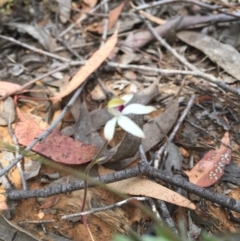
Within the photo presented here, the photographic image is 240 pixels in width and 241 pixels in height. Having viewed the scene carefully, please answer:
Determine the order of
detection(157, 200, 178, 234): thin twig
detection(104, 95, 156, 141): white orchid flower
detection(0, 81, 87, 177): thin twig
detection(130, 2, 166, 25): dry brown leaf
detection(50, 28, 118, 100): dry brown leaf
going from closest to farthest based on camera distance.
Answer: detection(104, 95, 156, 141): white orchid flower → detection(157, 200, 178, 234): thin twig → detection(0, 81, 87, 177): thin twig → detection(50, 28, 118, 100): dry brown leaf → detection(130, 2, 166, 25): dry brown leaf

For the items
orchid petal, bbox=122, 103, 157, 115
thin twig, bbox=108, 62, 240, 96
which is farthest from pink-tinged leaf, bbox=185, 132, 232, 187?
orchid petal, bbox=122, 103, 157, 115

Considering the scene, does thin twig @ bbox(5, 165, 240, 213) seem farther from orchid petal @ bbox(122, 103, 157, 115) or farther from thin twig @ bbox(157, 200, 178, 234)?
orchid petal @ bbox(122, 103, 157, 115)

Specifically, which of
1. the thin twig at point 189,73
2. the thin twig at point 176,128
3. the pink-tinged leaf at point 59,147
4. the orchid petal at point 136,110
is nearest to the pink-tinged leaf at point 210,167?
the thin twig at point 176,128

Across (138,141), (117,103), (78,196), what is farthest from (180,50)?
(117,103)

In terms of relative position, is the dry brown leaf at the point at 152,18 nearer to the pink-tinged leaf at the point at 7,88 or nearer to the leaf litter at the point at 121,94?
the leaf litter at the point at 121,94

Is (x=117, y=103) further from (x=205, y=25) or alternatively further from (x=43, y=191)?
(x=205, y=25)

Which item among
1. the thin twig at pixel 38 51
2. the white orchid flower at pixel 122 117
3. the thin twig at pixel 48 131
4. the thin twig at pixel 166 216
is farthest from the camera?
the thin twig at pixel 38 51

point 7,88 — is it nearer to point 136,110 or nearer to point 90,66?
point 90,66

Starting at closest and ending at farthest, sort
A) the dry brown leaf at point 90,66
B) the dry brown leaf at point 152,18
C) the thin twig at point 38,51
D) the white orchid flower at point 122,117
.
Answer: the white orchid flower at point 122,117
the dry brown leaf at point 90,66
the thin twig at point 38,51
the dry brown leaf at point 152,18

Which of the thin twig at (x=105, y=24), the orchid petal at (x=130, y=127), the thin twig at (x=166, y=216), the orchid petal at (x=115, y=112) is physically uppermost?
the orchid petal at (x=115, y=112)
